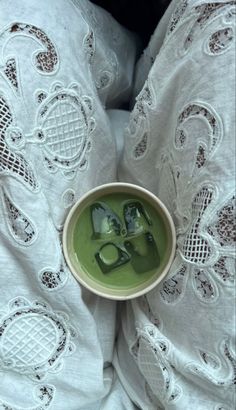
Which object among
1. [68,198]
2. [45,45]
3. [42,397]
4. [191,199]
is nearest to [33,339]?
[42,397]

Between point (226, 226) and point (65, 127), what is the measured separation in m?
0.28

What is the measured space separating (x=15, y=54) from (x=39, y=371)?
485 millimetres

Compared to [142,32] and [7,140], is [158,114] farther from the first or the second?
[142,32]

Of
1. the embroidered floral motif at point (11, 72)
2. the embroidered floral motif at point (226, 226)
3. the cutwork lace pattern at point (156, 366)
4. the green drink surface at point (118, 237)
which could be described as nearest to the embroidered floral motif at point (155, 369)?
the cutwork lace pattern at point (156, 366)

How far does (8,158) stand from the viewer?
2.34 feet

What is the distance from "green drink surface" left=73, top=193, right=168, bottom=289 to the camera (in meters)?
0.78

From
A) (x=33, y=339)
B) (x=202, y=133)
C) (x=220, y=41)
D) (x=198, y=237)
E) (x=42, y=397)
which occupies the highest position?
(x=220, y=41)

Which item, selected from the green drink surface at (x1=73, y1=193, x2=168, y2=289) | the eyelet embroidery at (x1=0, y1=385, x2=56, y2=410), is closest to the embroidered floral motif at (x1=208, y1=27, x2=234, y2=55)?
the green drink surface at (x1=73, y1=193, x2=168, y2=289)

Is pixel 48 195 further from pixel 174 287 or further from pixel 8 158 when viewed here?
pixel 174 287

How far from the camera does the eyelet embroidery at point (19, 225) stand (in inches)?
28.7

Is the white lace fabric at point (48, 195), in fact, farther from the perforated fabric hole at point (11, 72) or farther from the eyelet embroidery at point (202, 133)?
the eyelet embroidery at point (202, 133)

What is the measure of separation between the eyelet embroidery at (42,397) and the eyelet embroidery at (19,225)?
27 centimetres

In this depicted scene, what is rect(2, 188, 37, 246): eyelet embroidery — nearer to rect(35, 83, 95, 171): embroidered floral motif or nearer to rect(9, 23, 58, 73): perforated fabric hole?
rect(35, 83, 95, 171): embroidered floral motif

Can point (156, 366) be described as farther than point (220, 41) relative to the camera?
Yes
